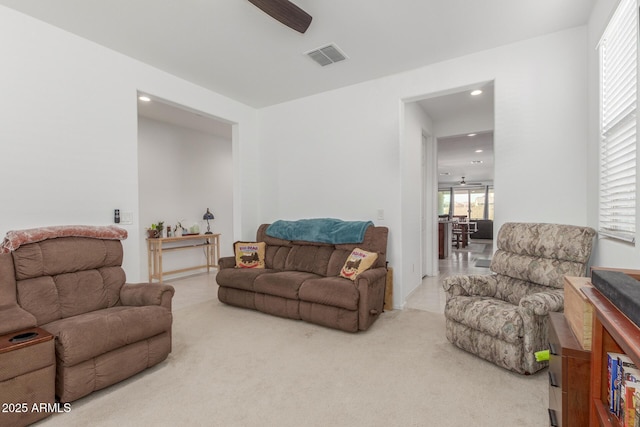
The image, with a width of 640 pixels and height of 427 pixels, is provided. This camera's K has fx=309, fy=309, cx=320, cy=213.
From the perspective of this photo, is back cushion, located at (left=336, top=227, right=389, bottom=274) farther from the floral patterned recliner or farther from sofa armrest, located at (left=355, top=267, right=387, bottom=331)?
the floral patterned recliner

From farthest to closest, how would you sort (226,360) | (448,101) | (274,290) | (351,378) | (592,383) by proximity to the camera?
1. (448,101)
2. (274,290)
3. (226,360)
4. (351,378)
5. (592,383)

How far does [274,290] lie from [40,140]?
97.1 inches

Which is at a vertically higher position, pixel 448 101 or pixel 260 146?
pixel 448 101

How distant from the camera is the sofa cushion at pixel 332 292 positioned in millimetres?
2877

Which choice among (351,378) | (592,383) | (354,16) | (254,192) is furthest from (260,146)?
(592,383)

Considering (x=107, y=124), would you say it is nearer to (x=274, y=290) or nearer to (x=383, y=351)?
(x=274, y=290)

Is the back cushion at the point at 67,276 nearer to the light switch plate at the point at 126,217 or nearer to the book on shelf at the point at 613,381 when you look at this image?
A: the light switch plate at the point at 126,217

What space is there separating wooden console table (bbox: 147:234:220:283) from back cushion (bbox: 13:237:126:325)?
229 centimetres

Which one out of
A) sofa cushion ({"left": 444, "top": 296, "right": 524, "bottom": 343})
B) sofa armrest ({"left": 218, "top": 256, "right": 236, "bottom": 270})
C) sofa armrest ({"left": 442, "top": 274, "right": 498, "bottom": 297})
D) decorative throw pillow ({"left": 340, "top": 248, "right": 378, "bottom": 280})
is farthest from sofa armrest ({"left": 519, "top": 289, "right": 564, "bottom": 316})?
sofa armrest ({"left": 218, "top": 256, "right": 236, "bottom": 270})

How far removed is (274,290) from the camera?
336cm

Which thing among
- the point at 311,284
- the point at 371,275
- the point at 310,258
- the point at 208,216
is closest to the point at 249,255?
the point at 310,258

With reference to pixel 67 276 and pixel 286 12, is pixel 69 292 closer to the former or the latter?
pixel 67 276

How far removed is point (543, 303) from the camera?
2078 millimetres

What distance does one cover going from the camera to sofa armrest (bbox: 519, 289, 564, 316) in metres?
2.07
